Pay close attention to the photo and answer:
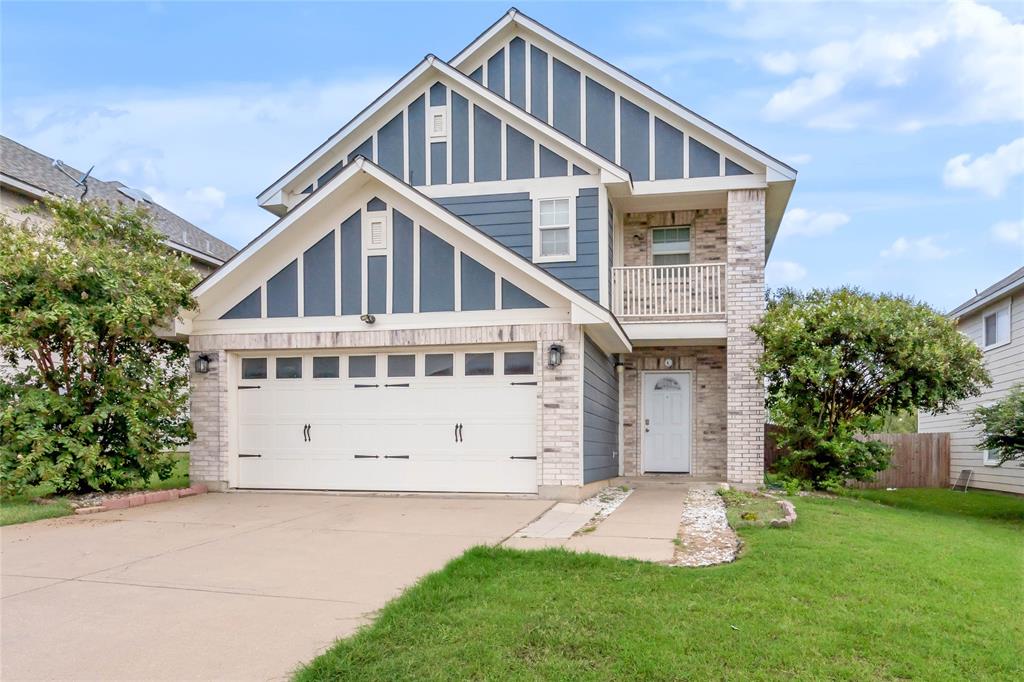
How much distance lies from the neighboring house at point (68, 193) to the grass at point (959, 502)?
1378cm

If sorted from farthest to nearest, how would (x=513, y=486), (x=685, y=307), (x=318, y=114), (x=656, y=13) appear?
(x=318, y=114) → (x=685, y=307) → (x=656, y=13) → (x=513, y=486)

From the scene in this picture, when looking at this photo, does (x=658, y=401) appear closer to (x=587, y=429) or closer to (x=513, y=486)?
(x=587, y=429)

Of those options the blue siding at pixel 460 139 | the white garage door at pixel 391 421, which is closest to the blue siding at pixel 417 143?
the blue siding at pixel 460 139

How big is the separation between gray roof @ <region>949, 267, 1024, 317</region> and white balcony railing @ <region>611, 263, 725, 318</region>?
6.33 meters

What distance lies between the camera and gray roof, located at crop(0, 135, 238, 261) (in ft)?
50.0

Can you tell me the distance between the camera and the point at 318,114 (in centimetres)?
2320

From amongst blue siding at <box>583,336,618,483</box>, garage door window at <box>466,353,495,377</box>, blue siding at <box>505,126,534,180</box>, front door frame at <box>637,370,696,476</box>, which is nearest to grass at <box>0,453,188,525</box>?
garage door window at <box>466,353,495,377</box>

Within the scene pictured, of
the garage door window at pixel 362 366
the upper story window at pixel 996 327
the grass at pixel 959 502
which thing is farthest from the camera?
the upper story window at pixel 996 327

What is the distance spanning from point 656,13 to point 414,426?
28.1 feet

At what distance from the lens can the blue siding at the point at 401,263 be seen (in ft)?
36.0

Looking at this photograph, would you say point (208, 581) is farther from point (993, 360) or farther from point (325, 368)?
point (993, 360)

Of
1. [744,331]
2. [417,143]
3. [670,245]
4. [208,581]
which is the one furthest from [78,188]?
[744,331]

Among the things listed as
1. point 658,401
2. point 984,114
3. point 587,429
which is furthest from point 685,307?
point 984,114

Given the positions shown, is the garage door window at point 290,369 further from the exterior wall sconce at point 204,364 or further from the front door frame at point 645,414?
the front door frame at point 645,414
